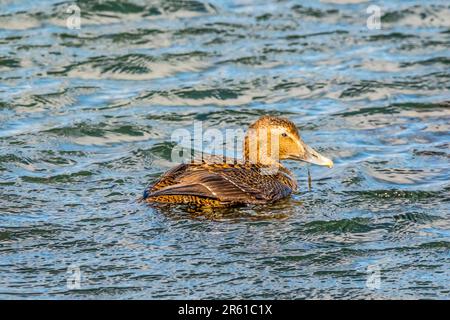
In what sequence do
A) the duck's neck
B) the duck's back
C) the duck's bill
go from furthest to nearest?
1. the duck's neck
2. the duck's bill
3. the duck's back

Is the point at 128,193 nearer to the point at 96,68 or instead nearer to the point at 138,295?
the point at 138,295

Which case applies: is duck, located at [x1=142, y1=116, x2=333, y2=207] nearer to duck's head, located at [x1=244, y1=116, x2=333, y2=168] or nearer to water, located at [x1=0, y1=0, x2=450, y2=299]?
duck's head, located at [x1=244, y1=116, x2=333, y2=168]

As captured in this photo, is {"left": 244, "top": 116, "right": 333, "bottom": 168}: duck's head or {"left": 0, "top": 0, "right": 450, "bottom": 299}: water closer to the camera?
{"left": 0, "top": 0, "right": 450, "bottom": 299}: water

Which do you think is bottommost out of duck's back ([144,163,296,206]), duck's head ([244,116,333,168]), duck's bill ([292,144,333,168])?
duck's back ([144,163,296,206])

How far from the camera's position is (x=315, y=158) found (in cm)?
1159

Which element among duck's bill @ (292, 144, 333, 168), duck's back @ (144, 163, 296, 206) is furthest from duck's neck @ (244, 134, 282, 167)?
duck's back @ (144, 163, 296, 206)

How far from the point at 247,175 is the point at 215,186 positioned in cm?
51

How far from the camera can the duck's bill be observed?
11.5 m

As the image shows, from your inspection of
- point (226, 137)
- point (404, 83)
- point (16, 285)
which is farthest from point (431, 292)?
point (404, 83)

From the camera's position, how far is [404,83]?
1513 centimetres

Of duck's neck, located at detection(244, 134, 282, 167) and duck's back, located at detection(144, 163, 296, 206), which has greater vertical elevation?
duck's neck, located at detection(244, 134, 282, 167)
